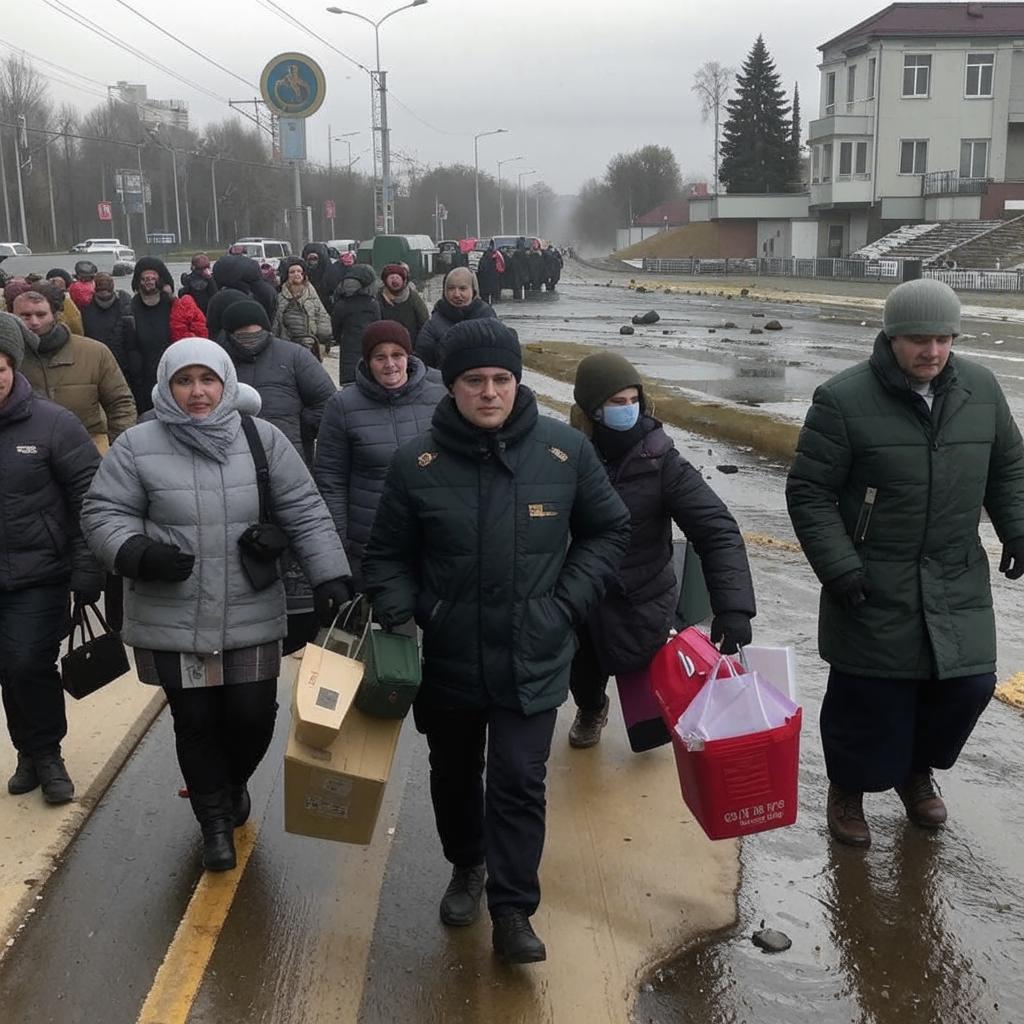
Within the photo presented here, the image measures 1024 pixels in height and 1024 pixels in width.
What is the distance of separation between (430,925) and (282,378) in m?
3.59

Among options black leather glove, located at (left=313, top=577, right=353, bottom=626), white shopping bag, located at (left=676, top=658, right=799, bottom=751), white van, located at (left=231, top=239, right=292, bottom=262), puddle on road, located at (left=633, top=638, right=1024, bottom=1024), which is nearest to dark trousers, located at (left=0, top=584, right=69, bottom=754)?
black leather glove, located at (left=313, top=577, right=353, bottom=626)

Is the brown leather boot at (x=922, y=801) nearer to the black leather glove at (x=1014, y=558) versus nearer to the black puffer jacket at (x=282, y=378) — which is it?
the black leather glove at (x=1014, y=558)

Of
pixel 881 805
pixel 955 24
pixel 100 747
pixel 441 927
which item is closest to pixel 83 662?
pixel 100 747

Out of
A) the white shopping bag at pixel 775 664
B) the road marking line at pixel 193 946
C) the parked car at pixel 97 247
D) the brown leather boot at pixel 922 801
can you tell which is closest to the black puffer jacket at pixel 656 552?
the white shopping bag at pixel 775 664

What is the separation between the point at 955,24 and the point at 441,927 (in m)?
69.0

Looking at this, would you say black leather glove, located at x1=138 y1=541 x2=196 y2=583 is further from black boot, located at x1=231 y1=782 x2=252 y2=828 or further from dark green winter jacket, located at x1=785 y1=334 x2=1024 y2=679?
dark green winter jacket, located at x1=785 y1=334 x2=1024 y2=679

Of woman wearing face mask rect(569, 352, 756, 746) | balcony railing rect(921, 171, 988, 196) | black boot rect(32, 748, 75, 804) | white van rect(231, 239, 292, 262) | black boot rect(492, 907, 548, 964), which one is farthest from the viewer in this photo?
balcony railing rect(921, 171, 988, 196)

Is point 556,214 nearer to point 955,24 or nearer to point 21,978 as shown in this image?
point 955,24

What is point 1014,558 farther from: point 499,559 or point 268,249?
point 268,249

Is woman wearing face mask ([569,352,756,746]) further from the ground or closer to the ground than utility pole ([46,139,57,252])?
closer to the ground

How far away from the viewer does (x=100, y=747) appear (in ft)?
17.3

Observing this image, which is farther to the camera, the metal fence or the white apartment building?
the white apartment building

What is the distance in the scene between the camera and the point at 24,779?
4.86 meters

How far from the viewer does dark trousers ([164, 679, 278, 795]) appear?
416 centimetres
